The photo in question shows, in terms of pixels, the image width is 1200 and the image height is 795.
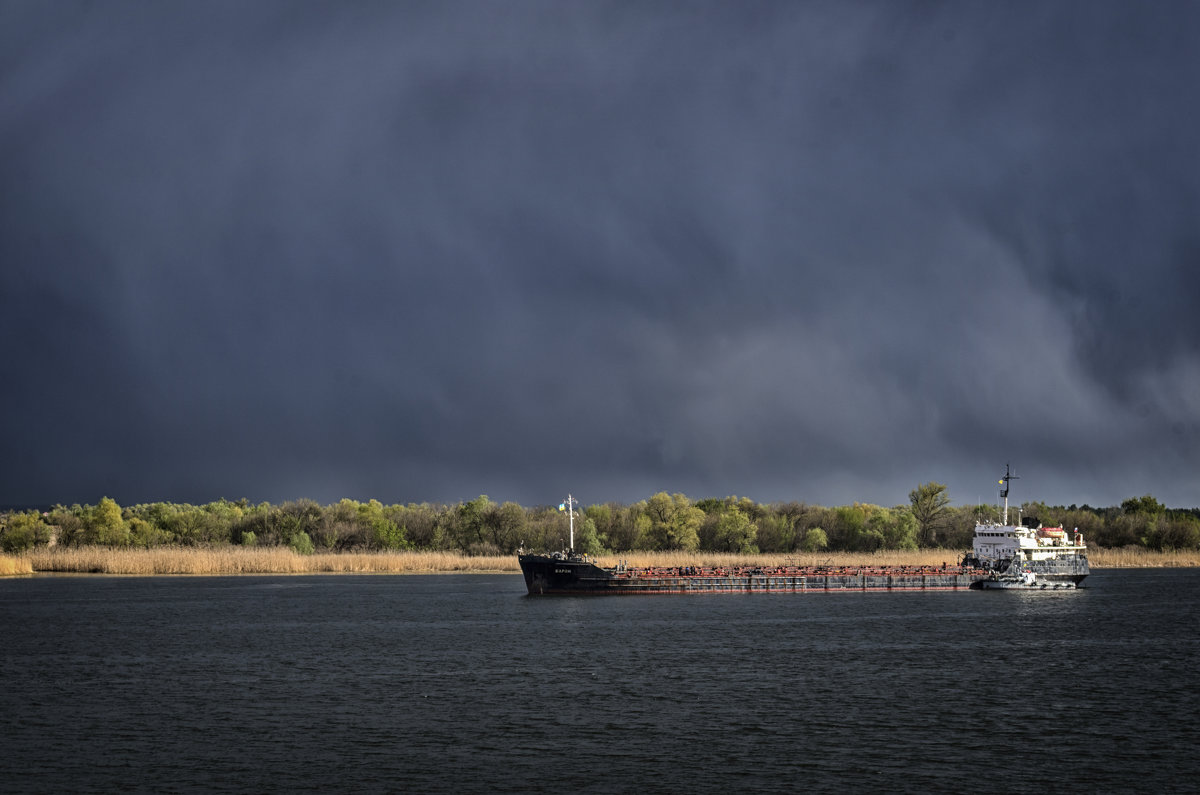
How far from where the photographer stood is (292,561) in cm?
13288

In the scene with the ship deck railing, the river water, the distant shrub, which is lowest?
the river water

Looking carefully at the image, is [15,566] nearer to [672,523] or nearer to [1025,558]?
[672,523]

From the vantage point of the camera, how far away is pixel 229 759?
35750 millimetres

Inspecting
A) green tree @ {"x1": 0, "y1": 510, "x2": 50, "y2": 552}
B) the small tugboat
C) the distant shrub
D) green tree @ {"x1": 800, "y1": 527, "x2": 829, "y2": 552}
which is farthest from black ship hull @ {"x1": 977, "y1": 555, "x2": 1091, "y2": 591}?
green tree @ {"x1": 0, "y1": 510, "x2": 50, "y2": 552}

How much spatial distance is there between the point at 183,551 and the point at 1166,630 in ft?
362

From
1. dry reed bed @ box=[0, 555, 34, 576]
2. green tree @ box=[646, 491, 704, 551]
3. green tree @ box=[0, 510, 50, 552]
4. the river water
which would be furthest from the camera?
green tree @ box=[646, 491, 704, 551]

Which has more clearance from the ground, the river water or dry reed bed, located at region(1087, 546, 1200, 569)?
dry reed bed, located at region(1087, 546, 1200, 569)

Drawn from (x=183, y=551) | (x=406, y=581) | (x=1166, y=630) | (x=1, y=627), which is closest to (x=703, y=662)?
(x=1166, y=630)

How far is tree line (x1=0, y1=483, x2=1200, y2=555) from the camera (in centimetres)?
15875

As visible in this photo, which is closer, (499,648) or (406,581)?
(499,648)

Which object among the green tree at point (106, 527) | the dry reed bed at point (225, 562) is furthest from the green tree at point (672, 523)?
the green tree at point (106, 527)

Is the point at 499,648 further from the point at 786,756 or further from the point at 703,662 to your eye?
the point at 786,756

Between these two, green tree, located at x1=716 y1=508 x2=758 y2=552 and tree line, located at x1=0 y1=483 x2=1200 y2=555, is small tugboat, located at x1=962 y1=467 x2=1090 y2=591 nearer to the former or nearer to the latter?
tree line, located at x1=0 y1=483 x2=1200 y2=555

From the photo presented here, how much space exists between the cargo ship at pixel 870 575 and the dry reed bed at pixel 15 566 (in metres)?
60.6
